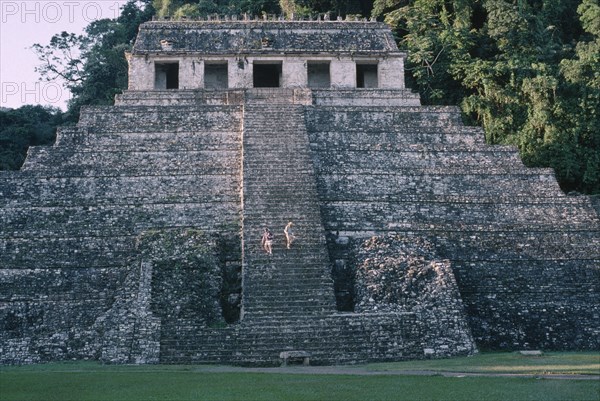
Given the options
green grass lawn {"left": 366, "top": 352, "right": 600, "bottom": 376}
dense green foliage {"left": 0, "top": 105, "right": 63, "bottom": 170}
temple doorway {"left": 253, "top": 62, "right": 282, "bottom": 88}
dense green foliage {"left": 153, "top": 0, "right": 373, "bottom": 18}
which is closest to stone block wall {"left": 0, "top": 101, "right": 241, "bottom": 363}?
green grass lawn {"left": 366, "top": 352, "right": 600, "bottom": 376}

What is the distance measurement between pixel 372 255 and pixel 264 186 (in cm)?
351

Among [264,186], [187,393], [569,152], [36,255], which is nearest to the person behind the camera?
[187,393]

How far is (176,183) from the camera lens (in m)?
21.9

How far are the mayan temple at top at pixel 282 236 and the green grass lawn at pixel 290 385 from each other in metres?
1.71

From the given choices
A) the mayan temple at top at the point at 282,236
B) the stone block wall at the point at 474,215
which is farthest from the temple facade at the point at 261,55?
the stone block wall at the point at 474,215

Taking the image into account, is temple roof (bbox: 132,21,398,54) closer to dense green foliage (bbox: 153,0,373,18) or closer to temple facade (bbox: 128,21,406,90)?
temple facade (bbox: 128,21,406,90)

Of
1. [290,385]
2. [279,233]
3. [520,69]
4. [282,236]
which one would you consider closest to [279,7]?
[520,69]

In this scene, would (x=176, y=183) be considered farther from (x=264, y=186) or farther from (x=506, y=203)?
(x=506, y=203)

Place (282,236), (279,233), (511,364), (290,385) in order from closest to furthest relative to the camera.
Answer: (290,385) → (511,364) → (282,236) → (279,233)

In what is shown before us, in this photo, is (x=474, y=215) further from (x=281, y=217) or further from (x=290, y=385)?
(x=290, y=385)

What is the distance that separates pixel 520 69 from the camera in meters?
29.3

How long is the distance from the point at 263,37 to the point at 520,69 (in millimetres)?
8134

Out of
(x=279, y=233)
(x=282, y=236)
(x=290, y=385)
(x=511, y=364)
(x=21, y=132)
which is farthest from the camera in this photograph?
(x=21, y=132)

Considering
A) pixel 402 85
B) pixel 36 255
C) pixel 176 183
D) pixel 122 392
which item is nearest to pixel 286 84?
pixel 402 85
